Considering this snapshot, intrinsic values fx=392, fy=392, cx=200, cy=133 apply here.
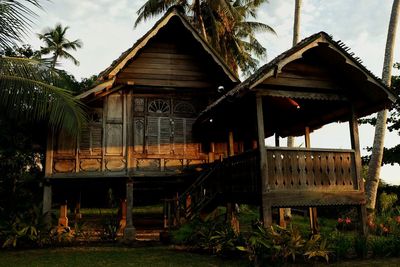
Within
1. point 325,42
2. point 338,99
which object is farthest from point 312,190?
point 325,42

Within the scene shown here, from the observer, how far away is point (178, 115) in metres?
13.8

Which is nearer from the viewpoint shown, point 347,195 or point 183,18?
point 347,195

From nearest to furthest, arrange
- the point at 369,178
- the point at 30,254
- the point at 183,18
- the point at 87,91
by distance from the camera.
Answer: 1. the point at 30,254
2. the point at 87,91
3. the point at 183,18
4. the point at 369,178

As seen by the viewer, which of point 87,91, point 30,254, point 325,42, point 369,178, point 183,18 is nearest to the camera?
point 325,42

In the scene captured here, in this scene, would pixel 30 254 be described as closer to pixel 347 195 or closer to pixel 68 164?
pixel 68 164

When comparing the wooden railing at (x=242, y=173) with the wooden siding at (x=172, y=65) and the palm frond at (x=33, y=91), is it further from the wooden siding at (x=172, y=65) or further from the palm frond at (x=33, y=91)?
the palm frond at (x=33, y=91)

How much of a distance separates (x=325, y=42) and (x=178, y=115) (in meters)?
6.10

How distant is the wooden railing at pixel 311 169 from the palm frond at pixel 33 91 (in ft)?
17.5

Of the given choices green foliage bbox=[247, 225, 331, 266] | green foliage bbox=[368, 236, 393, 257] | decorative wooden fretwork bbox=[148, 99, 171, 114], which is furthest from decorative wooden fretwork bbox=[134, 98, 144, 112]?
green foliage bbox=[368, 236, 393, 257]

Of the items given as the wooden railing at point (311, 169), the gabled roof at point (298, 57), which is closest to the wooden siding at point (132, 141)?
the gabled roof at point (298, 57)

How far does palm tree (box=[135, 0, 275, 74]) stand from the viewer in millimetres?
24056

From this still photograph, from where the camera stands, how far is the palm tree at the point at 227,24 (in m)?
24.1

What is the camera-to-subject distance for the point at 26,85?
9.22 m

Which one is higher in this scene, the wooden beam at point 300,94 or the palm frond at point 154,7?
the palm frond at point 154,7
